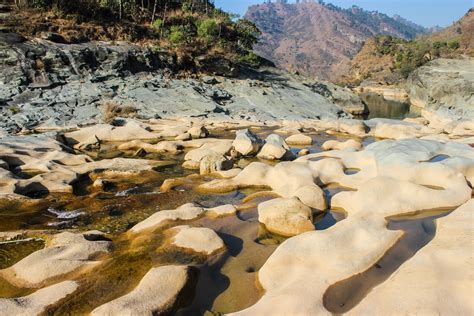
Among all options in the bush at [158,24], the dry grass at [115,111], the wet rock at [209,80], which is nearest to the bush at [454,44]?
the bush at [158,24]

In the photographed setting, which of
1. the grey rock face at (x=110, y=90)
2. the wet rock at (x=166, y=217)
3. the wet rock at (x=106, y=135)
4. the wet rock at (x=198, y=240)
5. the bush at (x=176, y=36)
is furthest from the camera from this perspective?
the bush at (x=176, y=36)

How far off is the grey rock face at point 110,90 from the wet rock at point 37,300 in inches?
588

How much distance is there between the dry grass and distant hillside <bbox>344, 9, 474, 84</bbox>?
54.1 metres

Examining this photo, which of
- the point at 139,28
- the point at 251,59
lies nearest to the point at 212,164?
the point at 139,28

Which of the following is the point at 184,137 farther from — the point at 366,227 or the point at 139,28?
the point at 139,28

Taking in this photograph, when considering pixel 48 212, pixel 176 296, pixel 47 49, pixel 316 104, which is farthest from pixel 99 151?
pixel 316 104

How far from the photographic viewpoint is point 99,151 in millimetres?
14359

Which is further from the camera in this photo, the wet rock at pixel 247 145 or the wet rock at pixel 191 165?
the wet rock at pixel 247 145

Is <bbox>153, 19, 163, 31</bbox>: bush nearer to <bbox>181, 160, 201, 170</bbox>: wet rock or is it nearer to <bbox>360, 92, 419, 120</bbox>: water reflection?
<bbox>360, 92, 419, 120</bbox>: water reflection

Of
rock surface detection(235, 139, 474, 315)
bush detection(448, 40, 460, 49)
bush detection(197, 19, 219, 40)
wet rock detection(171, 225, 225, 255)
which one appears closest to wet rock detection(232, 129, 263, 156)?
rock surface detection(235, 139, 474, 315)

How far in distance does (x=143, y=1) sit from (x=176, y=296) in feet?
129

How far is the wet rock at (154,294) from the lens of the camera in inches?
154

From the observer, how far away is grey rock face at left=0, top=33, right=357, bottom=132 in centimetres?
1973

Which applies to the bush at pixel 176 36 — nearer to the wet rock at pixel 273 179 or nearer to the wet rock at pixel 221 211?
the wet rock at pixel 273 179
